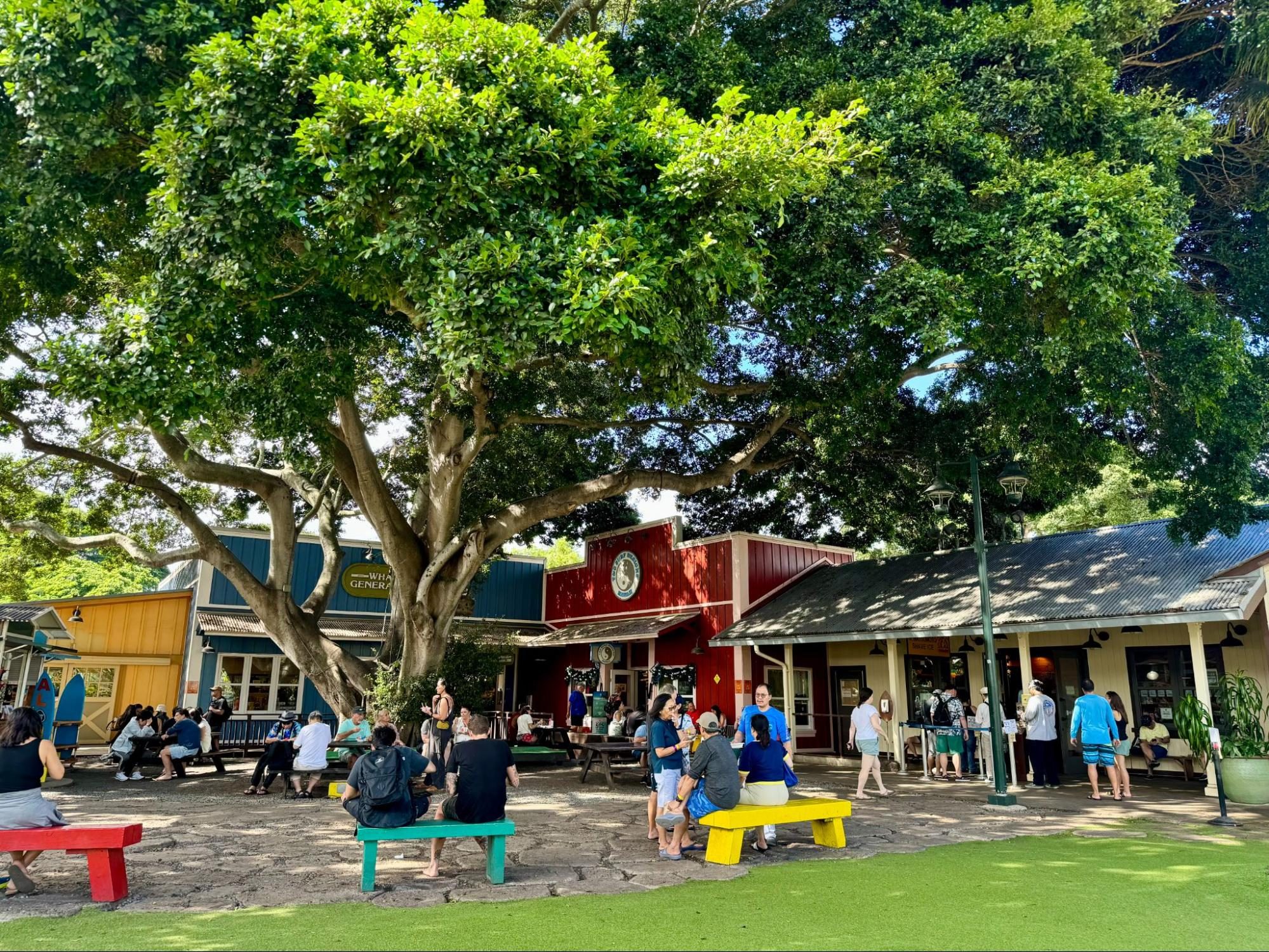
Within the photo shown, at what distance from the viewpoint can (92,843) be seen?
5898mm

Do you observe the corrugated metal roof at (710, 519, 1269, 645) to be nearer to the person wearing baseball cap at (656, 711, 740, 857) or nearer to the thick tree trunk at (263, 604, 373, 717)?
the person wearing baseball cap at (656, 711, 740, 857)

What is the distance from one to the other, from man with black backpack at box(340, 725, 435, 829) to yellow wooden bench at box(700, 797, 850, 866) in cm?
249

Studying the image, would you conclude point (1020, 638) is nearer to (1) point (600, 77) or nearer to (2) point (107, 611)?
(1) point (600, 77)

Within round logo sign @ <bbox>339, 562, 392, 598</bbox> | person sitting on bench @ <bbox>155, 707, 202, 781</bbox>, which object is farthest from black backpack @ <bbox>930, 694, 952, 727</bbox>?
round logo sign @ <bbox>339, 562, 392, 598</bbox>

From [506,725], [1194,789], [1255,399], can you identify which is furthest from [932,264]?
[506,725]

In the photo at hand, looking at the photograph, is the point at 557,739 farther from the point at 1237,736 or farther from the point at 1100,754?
the point at 1237,736

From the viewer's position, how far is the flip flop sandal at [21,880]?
6.17 m

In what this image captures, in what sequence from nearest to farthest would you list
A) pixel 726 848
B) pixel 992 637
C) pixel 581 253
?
pixel 726 848
pixel 581 253
pixel 992 637

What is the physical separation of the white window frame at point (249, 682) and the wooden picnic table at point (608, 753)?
9.93 m

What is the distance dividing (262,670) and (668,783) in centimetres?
1653

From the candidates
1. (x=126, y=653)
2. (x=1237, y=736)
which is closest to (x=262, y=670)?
(x=126, y=653)

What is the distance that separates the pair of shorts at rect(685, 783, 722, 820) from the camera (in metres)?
7.73

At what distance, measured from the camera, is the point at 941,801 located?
11.4 metres

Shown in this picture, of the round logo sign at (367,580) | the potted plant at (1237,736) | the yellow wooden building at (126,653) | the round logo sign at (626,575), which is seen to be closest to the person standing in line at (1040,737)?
the potted plant at (1237,736)
